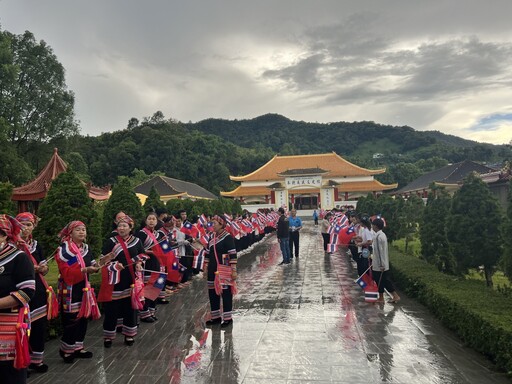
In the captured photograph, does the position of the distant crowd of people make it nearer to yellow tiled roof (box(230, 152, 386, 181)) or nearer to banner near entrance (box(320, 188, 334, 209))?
banner near entrance (box(320, 188, 334, 209))

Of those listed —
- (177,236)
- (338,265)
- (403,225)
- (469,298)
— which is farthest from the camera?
(403,225)

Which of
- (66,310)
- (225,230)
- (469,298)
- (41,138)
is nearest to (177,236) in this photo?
Result: (225,230)

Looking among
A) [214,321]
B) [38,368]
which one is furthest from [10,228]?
[214,321]

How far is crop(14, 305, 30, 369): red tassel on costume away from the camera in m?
3.02

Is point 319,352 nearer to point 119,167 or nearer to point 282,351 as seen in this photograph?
point 282,351

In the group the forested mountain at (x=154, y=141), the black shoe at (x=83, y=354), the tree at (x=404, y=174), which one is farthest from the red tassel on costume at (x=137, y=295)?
the tree at (x=404, y=174)

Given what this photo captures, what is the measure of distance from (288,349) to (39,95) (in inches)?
1140

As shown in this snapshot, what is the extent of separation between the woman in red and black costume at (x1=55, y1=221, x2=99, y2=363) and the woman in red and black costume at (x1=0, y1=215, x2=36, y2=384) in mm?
1529

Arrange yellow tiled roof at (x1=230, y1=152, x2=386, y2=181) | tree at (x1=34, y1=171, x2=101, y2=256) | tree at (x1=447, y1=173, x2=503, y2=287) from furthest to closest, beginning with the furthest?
1. yellow tiled roof at (x1=230, y1=152, x2=386, y2=181)
2. tree at (x1=34, y1=171, x2=101, y2=256)
3. tree at (x1=447, y1=173, x2=503, y2=287)

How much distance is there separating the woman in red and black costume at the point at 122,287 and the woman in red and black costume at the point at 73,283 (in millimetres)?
449

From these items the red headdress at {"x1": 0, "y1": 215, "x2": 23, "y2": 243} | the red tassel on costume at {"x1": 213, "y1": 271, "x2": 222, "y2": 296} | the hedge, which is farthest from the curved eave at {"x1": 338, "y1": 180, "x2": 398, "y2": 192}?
the red headdress at {"x1": 0, "y1": 215, "x2": 23, "y2": 243}

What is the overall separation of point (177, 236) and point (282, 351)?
486 cm

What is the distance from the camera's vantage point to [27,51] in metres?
28.8

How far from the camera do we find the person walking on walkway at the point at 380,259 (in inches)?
283
